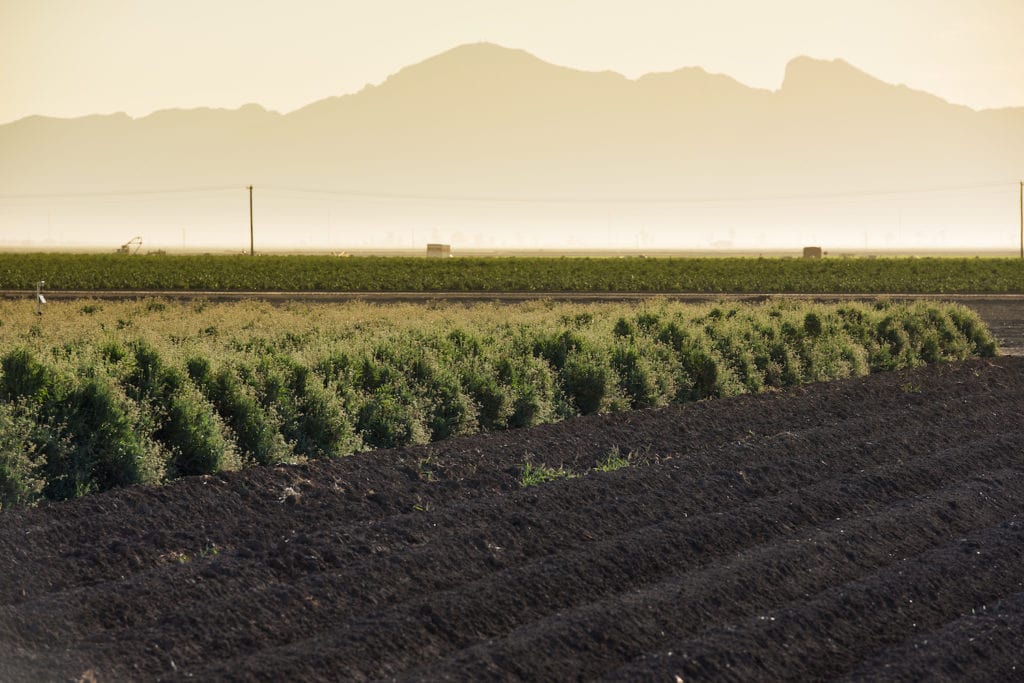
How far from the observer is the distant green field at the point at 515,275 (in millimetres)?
57906

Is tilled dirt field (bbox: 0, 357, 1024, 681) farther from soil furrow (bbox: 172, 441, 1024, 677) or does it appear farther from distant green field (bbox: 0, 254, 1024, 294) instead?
distant green field (bbox: 0, 254, 1024, 294)

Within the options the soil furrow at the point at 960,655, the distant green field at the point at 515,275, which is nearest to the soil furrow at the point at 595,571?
the soil furrow at the point at 960,655

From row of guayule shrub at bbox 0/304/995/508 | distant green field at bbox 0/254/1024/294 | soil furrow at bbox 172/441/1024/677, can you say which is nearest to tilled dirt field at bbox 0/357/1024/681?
soil furrow at bbox 172/441/1024/677

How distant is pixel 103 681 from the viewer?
6.14 meters

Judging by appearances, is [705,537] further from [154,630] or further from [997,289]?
[997,289]

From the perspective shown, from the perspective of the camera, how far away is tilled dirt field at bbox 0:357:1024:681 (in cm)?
641

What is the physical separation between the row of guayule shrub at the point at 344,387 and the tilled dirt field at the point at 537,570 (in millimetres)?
821

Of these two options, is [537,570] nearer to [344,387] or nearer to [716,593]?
[716,593]

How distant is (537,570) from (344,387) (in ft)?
17.9

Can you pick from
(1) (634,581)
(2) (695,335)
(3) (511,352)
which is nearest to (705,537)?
(1) (634,581)

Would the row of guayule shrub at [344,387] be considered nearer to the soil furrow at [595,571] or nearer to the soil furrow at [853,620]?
the soil furrow at [595,571]

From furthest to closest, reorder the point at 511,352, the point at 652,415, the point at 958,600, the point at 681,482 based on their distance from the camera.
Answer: the point at 511,352
the point at 652,415
the point at 681,482
the point at 958,600

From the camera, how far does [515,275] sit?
194ft

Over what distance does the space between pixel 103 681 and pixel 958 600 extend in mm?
5172
